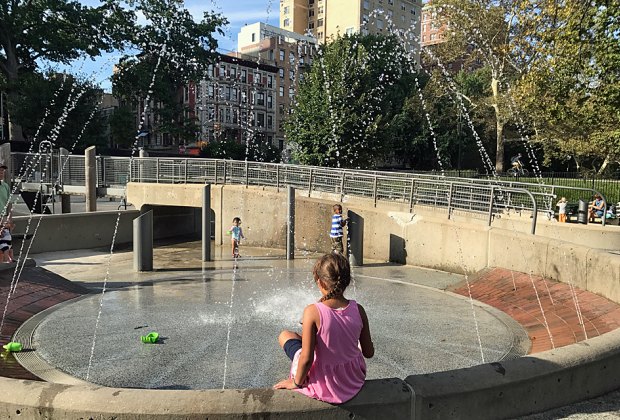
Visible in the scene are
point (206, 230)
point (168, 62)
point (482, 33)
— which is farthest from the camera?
point (168, 62)

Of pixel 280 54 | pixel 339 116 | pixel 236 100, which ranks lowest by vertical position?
pixel 339 116

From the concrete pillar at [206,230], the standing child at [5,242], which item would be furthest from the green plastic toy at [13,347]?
the concrete pillar at [206,230]

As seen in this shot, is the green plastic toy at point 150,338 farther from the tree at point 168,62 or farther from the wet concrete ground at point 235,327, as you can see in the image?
the tree at point 168,62

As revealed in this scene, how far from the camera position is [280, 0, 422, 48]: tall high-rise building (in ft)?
333

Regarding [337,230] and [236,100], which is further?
[236,100]

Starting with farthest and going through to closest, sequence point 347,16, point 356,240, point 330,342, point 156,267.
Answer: point 347,16
point 356,240
point 156,267
point 330,342

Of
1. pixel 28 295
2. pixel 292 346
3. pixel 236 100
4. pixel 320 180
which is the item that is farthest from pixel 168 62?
pixel 292 346

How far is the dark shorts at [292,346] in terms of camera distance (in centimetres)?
375

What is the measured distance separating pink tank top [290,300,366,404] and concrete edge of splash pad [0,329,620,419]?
0.08 meters

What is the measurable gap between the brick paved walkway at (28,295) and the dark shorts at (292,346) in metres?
4.27

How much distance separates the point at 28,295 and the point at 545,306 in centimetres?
930

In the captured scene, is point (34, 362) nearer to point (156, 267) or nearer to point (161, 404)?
point (161, 404)

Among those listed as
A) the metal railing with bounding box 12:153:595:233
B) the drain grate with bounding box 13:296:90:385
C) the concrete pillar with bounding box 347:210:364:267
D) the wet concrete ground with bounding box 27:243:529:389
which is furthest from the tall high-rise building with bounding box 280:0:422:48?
the drain grate with bounding box 13:296:90:385

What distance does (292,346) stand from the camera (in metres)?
3.79
